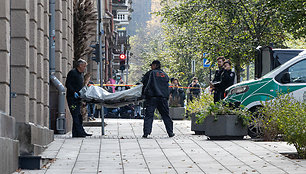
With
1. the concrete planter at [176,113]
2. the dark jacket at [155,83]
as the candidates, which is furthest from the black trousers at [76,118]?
the concrete planter at [176,113]

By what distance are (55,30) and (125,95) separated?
2.39 metres

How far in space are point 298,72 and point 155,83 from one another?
3372 mm

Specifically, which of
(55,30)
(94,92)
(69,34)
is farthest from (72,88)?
(69,34)

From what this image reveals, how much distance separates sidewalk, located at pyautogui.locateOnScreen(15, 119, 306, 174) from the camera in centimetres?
1041

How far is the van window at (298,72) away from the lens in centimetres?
1661

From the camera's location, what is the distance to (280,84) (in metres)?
16.7

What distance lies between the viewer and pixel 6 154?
9633mm

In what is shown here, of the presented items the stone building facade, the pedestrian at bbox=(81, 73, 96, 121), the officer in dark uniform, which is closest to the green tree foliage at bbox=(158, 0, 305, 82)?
the pedestrian at bbox=(81, 73, 96, 121)

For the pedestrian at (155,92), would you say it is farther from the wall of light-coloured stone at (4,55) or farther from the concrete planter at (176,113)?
the concrete planter at (176,113)

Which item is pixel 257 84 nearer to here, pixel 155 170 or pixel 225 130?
pixel 225 130

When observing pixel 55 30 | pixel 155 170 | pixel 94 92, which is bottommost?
pixel 155 170

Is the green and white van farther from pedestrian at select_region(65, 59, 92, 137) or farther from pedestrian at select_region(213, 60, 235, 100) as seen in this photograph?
pedestrian at select_region(65, 59, 92, 137)

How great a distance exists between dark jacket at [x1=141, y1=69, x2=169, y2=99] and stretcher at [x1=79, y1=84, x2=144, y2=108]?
633 millimetres

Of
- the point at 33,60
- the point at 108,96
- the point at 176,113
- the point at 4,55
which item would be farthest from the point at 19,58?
the point at 176,113
